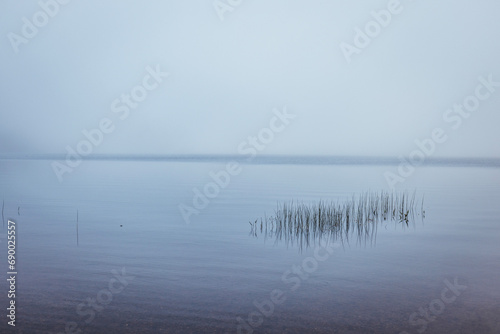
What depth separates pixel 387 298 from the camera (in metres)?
9.03

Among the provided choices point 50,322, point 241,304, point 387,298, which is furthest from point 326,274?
point 50,322

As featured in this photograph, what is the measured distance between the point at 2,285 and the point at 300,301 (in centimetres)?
623

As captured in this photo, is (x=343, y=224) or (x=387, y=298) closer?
(x=387, y=298)

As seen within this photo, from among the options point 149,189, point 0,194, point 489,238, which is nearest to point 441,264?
point 489,238

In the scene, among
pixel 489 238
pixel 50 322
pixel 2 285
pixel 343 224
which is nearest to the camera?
pixel 50 322

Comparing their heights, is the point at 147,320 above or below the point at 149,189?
below

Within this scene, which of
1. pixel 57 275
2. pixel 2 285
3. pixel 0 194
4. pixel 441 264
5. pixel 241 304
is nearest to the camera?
pixel 241 304

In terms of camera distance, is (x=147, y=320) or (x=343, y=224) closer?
(x=147, y=320)

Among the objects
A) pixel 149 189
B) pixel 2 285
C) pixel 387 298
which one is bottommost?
pixel 387 298

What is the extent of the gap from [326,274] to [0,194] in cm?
2440

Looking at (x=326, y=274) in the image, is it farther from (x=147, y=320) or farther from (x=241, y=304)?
(x=147, y=320)

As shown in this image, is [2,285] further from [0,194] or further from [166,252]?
[0,194]

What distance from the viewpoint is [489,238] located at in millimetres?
15281

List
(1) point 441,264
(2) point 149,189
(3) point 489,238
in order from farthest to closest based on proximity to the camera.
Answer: (2) point 149,189
(3) point 489,238
(1) point 441,264
